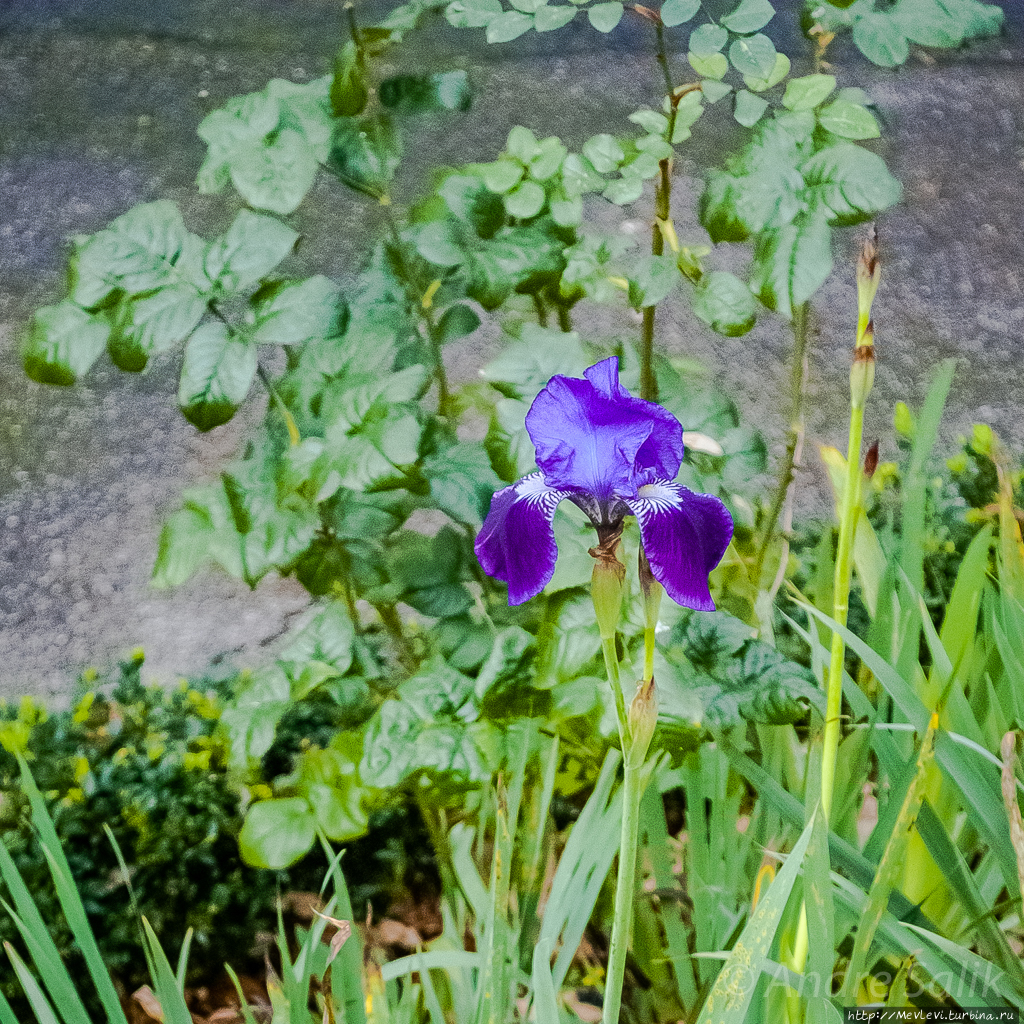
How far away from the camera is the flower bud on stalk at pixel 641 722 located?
0.62 m

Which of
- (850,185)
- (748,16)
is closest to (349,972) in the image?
(850,185)

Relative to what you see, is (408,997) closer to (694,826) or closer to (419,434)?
(694,826)

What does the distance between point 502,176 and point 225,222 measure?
2.46 m

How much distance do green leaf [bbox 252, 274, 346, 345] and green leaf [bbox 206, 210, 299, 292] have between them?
37mm

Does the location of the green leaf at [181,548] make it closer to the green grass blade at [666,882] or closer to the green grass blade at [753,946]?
the green grass blade at [666,882]

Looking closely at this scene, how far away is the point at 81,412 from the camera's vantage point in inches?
115

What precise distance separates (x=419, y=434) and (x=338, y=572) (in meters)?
0.30

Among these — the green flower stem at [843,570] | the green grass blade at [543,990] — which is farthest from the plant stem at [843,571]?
the green grass blade at [543,990]

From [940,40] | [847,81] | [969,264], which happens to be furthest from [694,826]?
[847,81]

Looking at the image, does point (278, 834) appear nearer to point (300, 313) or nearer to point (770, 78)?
point (300, 313)

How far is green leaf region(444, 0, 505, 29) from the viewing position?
1.03 metres

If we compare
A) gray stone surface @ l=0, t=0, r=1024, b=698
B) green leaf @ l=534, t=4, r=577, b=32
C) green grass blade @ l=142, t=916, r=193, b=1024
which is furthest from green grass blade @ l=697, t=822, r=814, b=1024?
gray stone surface @ l=0, t=0, r=1024, b=698

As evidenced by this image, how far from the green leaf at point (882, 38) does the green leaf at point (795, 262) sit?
17 centimetres

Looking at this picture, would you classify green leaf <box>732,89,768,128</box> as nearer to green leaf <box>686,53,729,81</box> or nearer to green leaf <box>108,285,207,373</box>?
green leaf <box>686,53,729,81</box>
